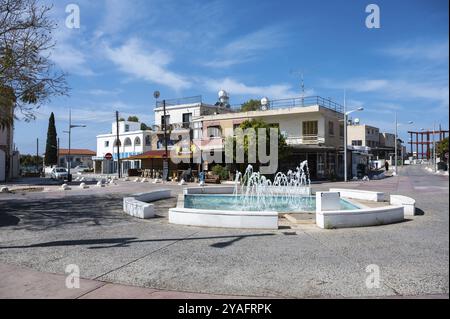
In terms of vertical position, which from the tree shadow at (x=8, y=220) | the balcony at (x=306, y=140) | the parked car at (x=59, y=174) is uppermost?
the balcony at (x=306, y=140)

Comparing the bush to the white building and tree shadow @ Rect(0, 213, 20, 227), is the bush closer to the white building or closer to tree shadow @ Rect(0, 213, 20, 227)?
the white building

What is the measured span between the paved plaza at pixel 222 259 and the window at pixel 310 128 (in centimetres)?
2673

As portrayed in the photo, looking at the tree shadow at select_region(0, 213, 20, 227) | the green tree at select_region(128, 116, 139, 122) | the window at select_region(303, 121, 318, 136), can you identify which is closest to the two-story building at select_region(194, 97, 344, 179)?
the window at select_region(303, 121, 318, 136)

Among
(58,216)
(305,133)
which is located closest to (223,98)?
(305,133)

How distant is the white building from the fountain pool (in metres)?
37.1

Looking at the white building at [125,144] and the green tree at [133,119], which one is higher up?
the green tree at [133,119]

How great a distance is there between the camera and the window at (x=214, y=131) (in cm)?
4254

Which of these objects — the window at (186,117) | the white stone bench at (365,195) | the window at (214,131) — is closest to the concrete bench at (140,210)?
the white stone bench at (365,195)

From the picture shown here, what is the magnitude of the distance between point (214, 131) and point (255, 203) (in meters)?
26.5

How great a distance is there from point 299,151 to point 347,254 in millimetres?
30953

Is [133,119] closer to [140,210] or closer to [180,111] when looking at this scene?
[180,111]

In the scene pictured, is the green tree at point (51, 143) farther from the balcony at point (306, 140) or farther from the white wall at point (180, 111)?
the balcony at point (306, 140)

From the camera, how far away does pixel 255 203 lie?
1739 cm
